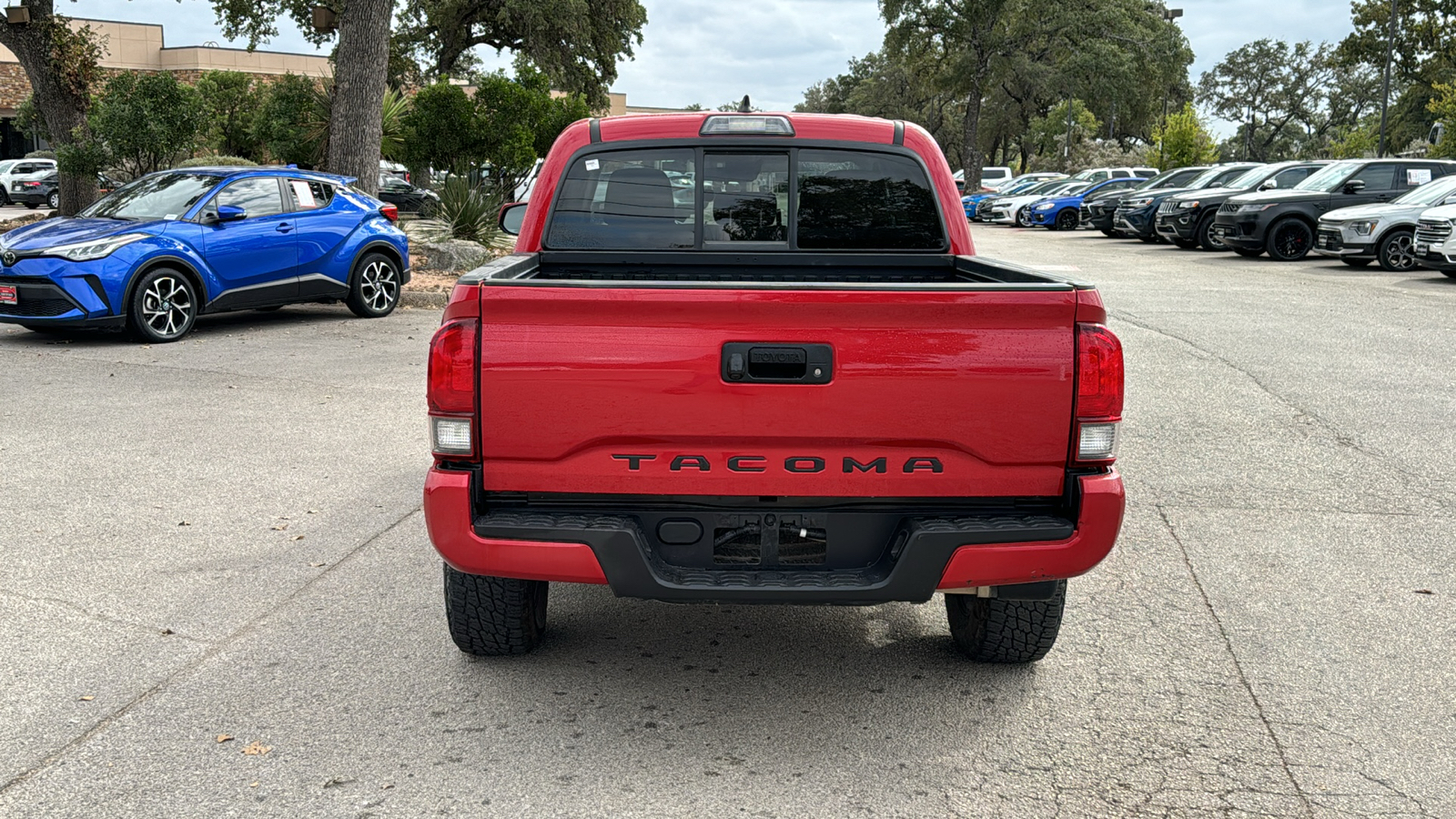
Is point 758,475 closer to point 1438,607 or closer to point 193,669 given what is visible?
point 193,669

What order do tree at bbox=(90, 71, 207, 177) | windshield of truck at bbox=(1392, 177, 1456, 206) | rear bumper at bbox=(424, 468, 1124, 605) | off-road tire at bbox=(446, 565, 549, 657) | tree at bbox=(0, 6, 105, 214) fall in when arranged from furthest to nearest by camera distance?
tree at bbox=(0, 6, 105, 214) → windshield of truck at bbox=(1392, 177, 1456, 206) → tree at bbox=(90, 71, 207, 177) → off-road tire at bbox=(446, 565, 549, 657) → rear bumper at bbox=(424, 468, 1124, 605)

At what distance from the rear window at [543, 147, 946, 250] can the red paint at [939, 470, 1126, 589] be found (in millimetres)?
1745

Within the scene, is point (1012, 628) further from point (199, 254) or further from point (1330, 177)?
point (1330, 177)

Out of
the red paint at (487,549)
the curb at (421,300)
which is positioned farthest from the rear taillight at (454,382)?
the curb at (421,300)

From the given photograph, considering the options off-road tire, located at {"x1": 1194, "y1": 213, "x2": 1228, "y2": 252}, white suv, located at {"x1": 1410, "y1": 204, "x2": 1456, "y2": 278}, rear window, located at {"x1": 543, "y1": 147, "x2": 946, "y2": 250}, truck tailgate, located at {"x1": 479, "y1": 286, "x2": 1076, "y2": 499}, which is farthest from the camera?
off-road tire, located at {"x1": 1194, "y1": 213, "x2": 1228, "y2": 252}

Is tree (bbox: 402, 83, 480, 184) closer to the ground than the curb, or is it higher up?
higher up

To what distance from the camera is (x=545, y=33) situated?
3919 cm

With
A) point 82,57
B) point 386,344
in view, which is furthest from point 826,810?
point 82,57

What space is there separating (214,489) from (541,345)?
3920mm

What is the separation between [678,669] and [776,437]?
118 cm

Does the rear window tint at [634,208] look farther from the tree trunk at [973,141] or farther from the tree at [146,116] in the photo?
the tree trunk at [973,141]

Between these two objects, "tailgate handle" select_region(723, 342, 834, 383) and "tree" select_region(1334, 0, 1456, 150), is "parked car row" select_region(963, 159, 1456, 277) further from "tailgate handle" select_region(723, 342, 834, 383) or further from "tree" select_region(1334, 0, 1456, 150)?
"tree" select_region(1334, 0, 1456, 150)

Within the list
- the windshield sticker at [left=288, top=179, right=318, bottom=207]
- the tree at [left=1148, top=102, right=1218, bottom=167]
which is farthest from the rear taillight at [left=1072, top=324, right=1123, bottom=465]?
the tree at [left=1148, top=102, right=1218, bottom=167]

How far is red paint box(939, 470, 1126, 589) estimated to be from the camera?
141 inches
